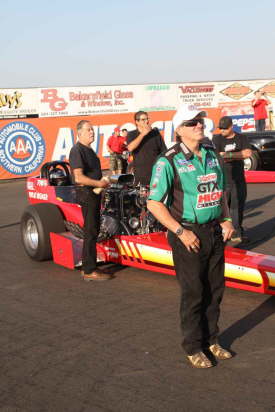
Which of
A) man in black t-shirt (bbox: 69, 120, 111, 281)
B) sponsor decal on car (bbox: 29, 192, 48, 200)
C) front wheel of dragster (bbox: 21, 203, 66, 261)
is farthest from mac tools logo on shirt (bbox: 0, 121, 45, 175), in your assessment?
man in black t-shirt (bbox: 69, 120, 111, 281)

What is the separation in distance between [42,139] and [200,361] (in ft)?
49.5

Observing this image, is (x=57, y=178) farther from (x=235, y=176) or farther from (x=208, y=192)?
(x=208, y=192)

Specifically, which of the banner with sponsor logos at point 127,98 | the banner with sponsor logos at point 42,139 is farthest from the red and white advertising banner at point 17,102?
the banner with sponsor logos at point 42,139

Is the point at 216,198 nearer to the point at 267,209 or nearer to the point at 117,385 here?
the point at 117,385

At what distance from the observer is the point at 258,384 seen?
12.3ft

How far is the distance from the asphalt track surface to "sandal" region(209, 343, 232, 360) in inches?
2.2

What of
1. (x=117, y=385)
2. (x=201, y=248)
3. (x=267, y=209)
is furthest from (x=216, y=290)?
(x=267, y=209)

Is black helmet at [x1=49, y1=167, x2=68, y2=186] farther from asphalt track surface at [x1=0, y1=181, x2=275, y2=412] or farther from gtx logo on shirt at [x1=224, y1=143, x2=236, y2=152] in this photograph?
gtx logo on shirt at [x1=224, y1=143, x2=236, y2=152]

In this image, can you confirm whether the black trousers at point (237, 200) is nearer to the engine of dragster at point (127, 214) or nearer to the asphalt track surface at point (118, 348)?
the engine of dragster at point (127, 214)

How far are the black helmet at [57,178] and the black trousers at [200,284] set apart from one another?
482cm

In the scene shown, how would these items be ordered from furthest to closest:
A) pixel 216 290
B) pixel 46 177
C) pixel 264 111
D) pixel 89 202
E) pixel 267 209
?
1. pixel 264 111
2. pixel 267 209
3. pixel 46 177
4. pixel 89 202
5. pixel 216 290

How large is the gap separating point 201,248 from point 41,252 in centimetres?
388

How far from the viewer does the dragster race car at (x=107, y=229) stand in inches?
251

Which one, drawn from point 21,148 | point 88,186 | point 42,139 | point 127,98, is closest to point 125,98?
point 127,98
